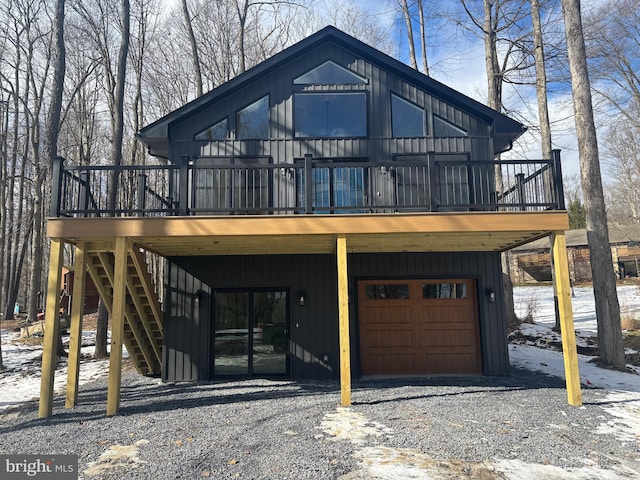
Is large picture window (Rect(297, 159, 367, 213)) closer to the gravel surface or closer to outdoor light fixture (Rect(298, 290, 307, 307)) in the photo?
outdoor light fixture (Rect(298, 290, 307, 307))

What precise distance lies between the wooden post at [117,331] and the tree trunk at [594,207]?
9016mm

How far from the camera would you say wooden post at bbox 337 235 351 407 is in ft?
19.6

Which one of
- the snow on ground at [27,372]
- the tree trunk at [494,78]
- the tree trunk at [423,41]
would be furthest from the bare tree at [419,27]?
the snow on ground at [27,372]

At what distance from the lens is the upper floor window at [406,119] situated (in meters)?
8.75

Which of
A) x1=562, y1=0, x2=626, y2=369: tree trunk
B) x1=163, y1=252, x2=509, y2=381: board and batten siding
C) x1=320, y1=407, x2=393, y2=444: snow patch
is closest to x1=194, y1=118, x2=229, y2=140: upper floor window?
x1=163, y1=252, x2=509, y2=381: board and batten siding

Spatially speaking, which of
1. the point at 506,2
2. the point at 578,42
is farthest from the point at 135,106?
the point at 578,42

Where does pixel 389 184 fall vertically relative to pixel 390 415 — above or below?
above

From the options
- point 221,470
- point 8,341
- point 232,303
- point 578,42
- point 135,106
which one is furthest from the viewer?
point 135,106

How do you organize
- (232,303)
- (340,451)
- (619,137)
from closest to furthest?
(340,451)
(232,303)
(619,137)

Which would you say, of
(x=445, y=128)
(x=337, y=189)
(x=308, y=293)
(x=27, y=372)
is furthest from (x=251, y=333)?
(x=445, y=128)

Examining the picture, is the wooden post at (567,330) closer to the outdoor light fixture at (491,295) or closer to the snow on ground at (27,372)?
the outdoor light fixture at (491,295)

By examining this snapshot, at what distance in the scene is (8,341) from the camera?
14641 millimetres

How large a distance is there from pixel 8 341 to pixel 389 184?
14640mm

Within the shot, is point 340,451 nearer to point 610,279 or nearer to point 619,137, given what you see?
point 610,279
